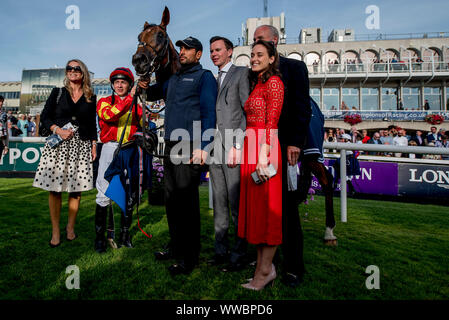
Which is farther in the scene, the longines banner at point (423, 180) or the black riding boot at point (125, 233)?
the longines banner at point (423, 180)

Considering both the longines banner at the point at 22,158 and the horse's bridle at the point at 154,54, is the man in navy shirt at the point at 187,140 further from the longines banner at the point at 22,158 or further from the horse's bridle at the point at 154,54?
the longines banner at the point at 22,158

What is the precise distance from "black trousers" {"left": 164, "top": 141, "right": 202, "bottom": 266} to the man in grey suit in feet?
1.02

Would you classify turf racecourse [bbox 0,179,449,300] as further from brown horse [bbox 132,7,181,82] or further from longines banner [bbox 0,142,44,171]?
longines banner [bbox 0,142,44,171]

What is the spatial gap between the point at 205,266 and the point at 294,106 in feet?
5.78

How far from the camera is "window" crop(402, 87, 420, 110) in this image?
34.1m

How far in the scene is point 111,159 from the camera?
306 centimetres

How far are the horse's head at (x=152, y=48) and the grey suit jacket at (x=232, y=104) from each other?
708 mm

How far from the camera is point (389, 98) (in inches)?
1362

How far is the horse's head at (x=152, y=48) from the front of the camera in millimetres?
2429

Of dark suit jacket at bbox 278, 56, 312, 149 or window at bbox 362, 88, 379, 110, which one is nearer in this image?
dark suit jacket at bbox 278, 56, 312, 149

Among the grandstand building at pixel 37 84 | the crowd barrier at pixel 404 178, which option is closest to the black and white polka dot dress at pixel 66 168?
the crowd barrier at pixel 404 178

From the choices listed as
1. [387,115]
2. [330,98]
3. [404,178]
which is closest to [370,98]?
[330,98]

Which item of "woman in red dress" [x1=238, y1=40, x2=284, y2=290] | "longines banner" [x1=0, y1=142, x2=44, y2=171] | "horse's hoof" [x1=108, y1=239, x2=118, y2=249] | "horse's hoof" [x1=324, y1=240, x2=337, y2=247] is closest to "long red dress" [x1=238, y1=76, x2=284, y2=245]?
"woman in red dress" [x1=238, y1=40, x2=284, y2=290]

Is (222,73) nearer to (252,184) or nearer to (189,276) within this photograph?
(252,184)
